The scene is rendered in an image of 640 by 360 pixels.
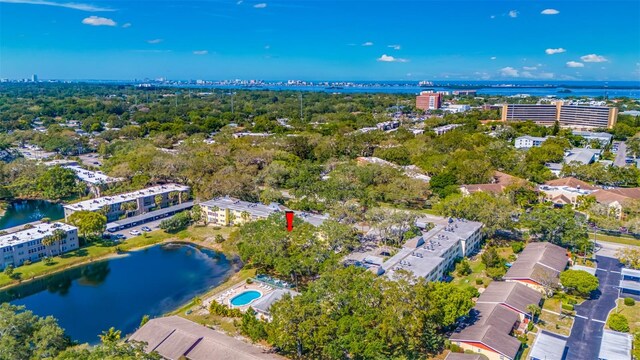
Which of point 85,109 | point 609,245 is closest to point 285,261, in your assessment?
point 609,245

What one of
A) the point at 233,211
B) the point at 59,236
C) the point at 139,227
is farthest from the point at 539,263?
the point at 59,236

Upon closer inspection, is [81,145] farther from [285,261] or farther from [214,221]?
[285,261]

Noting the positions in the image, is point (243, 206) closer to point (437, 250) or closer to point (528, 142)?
point (437, 250)

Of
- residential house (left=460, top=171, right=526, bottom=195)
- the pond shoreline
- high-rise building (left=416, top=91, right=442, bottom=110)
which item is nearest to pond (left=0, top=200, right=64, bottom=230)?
the pond shoreline

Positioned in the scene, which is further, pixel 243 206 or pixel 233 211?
pixel 243 206

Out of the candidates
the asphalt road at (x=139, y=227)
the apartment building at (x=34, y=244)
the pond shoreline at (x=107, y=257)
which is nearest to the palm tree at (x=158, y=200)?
the asphalt road at (x=139, y=227)

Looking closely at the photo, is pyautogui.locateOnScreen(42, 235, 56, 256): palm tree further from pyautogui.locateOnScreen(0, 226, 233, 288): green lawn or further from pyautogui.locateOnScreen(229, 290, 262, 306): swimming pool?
pyautogui.locateOnScreen(229, 290, 262, 306): swimming pool
